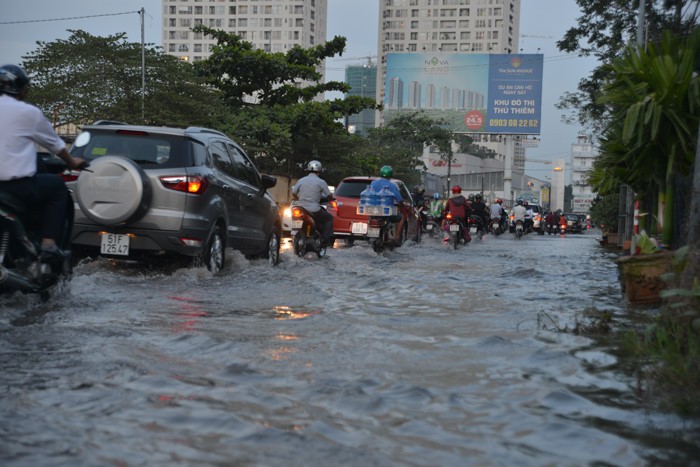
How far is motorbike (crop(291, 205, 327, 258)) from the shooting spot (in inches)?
559

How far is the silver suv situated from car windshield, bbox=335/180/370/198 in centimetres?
886

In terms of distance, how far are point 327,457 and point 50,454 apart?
0.96 m

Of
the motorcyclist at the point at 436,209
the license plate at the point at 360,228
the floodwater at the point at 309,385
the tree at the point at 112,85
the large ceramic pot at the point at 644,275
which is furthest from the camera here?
the tree at the point at 112,85

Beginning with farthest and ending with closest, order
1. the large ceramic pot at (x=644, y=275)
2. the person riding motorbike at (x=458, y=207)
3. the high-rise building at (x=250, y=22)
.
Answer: the high-rise building at (x=250, y=22) < the person riding motorbike at (x=458, y=207) < the large ceramic pot at (x=644, y=275)

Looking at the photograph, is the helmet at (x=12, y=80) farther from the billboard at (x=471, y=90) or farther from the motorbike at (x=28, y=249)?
the billboard at (x=471, y=90)

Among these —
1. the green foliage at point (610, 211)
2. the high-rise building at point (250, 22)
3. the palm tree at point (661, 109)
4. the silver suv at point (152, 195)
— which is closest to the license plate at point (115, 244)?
the silver suv at point (152, 195)

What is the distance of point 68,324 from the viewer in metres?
6.23

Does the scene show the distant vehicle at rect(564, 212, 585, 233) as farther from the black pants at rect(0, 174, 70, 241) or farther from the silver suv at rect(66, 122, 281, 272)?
the black pants at rect(0, 174, 70, 241)

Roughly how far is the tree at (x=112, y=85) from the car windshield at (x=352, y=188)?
850 inches

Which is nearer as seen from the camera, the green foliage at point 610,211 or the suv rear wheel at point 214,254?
the suv rear wheel at point 214,254

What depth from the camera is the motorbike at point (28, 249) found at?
21.4 feet

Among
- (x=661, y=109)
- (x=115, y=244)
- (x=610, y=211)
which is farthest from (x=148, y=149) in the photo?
(x=610, y=211)

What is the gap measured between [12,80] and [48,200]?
89 cm

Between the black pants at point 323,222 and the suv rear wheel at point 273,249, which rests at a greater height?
the black pants at point 323,222
